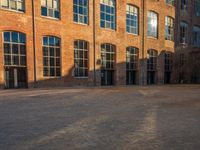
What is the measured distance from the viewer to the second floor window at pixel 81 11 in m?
21.2

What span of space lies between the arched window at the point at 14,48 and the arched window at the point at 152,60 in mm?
17301

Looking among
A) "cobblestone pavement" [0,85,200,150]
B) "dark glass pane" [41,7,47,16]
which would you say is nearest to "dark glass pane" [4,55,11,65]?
"dark glass pane" [41,7,47,16]

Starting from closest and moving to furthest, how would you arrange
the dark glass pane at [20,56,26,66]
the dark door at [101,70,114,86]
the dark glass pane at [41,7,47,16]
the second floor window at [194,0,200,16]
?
the dark glass pane at [20,56,26,66] < the dark glass pane at [41,7,47,16] < the dark door at [101,70,114,86] < the second floor window at [194,0,200,16]

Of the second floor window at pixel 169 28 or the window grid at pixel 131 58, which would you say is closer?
the window grid at pixel 131 58

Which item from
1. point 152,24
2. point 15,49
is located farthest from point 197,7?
point 15,49

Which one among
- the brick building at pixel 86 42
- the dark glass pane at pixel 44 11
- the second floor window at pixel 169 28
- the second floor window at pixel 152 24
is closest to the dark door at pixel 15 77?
the brick building at pixel 86 42

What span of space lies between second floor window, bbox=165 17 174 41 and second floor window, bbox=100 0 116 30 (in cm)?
1057

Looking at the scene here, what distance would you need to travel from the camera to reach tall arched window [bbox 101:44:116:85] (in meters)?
23.4

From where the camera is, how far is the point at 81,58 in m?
21.6

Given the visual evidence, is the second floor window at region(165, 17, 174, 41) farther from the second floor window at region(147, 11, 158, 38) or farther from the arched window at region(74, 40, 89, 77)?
the arched window at region(74, 40, 89, 77)

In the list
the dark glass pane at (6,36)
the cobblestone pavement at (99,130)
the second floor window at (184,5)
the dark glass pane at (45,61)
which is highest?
the second floor window at (184,5)

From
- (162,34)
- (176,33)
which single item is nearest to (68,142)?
(162,34)

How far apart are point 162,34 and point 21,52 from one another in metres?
20.9

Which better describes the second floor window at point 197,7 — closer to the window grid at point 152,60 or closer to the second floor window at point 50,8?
the window grid at point 152,60
